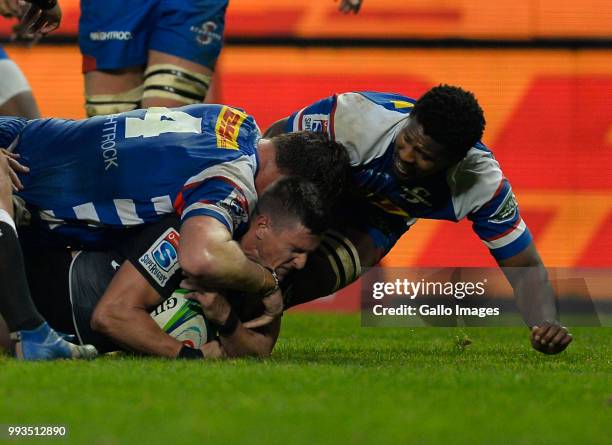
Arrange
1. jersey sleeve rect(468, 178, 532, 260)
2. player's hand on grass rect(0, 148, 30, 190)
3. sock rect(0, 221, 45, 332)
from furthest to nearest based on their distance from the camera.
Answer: jersey sleeve rect(468, 178, 532, 260) < player's hand on grass rect(0, 148, 30, 190) < sock rect(0, 221, 45, 332)

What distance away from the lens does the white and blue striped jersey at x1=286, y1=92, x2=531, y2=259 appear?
6.34 meters

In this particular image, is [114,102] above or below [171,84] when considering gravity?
below

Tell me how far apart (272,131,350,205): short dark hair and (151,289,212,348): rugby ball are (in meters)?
0.72

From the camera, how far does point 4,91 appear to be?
28.1ft

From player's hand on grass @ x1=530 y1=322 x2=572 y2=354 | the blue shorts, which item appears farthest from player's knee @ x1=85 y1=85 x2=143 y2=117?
player's hand on grass @ x1=530 y1=322 x2=572 y2=354

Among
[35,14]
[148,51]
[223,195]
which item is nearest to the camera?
[223,195]

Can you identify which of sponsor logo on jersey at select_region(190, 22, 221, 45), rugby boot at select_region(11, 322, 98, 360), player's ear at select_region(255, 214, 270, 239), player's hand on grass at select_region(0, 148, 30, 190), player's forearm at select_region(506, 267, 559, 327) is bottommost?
player's forearm at select_region(506, 267, 559, 327)

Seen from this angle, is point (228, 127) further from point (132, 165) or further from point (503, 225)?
point (503, 225)

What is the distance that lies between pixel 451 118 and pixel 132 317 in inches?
71.1

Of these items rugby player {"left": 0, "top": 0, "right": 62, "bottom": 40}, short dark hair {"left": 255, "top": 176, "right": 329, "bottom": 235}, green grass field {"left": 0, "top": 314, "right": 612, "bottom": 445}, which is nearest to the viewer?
green grass field {"left": 0, "top": 314, "right": 612, "bottom": 445}

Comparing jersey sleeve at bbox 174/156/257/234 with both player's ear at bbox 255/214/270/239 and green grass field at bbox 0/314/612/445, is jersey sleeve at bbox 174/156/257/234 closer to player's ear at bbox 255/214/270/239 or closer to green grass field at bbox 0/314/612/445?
player's ear at bbox 255/214/270/239

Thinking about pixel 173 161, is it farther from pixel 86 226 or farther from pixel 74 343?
pixel 74 343

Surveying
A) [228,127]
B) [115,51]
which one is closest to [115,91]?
[115,51]

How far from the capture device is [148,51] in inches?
309
